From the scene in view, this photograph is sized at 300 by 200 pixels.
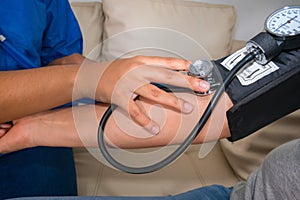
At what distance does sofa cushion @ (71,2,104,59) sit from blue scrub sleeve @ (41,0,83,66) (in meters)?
0.50

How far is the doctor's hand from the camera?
774 mm

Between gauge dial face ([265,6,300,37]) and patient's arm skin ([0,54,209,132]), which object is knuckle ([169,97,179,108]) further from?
gauge dial face ([265,6,300,37])

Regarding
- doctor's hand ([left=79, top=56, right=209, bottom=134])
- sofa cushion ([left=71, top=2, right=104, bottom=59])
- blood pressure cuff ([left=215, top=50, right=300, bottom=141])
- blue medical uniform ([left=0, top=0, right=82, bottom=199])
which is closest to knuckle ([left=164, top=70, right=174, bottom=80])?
doctor's hand ([left=79, top=56, right=209, bottom=134])

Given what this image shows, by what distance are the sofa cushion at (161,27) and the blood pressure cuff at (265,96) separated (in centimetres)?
79

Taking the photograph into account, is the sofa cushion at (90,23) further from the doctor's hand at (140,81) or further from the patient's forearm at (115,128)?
the doctor's hand at (140,81)

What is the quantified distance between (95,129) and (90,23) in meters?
0.87

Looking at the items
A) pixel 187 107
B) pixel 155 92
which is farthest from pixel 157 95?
pixel 187 107

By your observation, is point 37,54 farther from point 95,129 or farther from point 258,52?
point 258,52

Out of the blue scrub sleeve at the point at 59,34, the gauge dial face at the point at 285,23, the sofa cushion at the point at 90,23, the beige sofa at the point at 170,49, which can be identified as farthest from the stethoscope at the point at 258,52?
the sofa cushion at the point at 90,23

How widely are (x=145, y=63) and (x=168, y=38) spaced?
0.90 metres

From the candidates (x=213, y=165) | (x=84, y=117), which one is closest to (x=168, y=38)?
(x=213, y=165)

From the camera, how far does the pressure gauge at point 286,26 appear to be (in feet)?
2.58

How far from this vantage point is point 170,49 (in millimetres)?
1646

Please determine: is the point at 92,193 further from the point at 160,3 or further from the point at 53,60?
the point at 160,3
